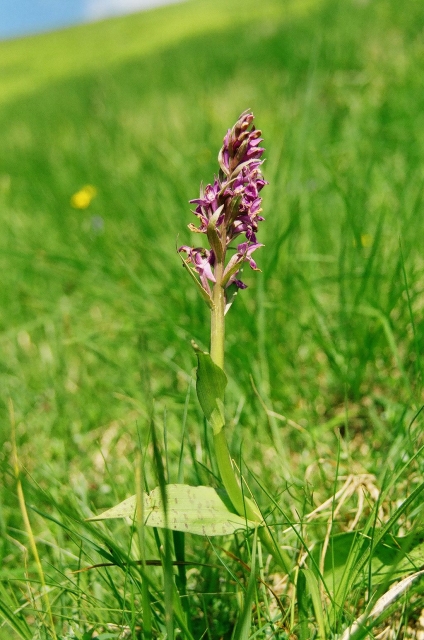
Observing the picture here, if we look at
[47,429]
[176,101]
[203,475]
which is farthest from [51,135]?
[203,475]

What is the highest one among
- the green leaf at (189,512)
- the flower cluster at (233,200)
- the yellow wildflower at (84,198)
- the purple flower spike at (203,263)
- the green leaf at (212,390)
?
the yellow wildflower at (84,198)

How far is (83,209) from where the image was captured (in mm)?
3846

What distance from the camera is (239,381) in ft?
6.34

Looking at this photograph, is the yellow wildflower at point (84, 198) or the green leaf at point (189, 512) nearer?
the green leaf at point (189, 512)

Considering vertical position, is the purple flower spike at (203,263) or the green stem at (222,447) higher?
the purple flower spike at (203,263)

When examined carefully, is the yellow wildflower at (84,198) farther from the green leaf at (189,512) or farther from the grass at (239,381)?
the green leaf at (189,512)

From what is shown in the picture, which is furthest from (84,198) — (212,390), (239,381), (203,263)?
(212,390)

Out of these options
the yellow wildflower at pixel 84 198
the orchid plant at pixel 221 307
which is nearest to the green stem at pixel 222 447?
the orchid plant at pixel 221 307

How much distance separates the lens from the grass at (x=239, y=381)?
1169 mm

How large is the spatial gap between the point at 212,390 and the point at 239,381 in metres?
0.87

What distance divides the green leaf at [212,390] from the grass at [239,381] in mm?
75

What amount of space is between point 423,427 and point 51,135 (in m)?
7.66

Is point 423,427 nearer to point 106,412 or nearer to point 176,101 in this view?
point 106,412

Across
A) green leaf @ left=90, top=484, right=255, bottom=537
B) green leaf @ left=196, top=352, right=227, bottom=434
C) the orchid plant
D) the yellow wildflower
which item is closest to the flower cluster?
the orchid plant
